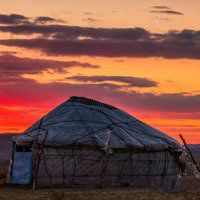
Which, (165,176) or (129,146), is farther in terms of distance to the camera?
(165,176)

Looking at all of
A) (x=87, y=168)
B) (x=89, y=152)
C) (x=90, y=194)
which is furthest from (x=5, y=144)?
(x=90, y=194)

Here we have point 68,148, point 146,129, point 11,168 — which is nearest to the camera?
point 68,148

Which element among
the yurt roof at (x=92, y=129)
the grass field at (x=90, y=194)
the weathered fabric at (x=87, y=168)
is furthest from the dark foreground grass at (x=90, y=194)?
the yurt roof at (x=92, y=129)

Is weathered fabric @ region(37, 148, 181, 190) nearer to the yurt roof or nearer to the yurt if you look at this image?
the yurt

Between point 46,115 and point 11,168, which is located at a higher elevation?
point 46,115

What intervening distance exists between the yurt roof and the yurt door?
99 cm

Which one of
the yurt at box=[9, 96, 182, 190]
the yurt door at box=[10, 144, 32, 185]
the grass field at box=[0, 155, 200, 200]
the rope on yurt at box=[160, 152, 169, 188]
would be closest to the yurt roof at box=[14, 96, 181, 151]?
the yurt at box=[9, 96, 182, 190]

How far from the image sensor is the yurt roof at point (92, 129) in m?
23.6

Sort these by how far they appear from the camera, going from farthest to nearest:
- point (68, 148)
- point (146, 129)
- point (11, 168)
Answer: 1. point (146, 129)
2. point (11, 168)
3. point (68, 148)

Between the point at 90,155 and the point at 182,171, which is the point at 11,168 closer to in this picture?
the point at 90,155

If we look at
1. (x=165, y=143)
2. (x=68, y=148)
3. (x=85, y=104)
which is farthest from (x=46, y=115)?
(x=165, y=143)

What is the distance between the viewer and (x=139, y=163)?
80.9 feet

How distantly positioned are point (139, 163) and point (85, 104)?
14.0 ft

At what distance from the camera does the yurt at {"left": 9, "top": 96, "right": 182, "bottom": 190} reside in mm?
23562
